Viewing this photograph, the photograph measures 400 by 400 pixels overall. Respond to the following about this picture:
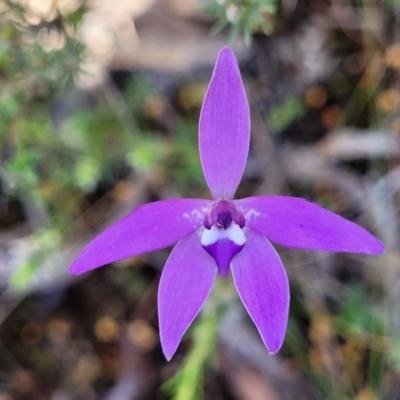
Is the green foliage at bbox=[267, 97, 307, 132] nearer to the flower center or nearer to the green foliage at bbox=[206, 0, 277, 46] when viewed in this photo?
the green foliage at bbox=[206, 0, 277, 46]

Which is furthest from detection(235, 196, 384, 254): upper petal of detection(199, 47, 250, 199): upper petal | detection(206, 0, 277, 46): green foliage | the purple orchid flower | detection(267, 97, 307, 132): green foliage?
detection(267, 97, 307, 132): green foliage

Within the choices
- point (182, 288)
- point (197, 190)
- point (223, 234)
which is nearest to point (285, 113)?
point (197, 190)

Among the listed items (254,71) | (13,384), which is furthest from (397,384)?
(13,384)

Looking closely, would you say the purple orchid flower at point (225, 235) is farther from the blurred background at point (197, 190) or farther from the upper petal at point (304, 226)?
the blurred background at point (197, 190)

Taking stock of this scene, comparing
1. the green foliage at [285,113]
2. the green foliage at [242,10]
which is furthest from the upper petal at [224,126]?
the green foliage at [285,113]

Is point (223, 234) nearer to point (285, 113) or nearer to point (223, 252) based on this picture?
point (223, 252)

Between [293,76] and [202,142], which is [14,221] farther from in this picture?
[202,142]

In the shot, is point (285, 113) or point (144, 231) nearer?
point (144, 231)
